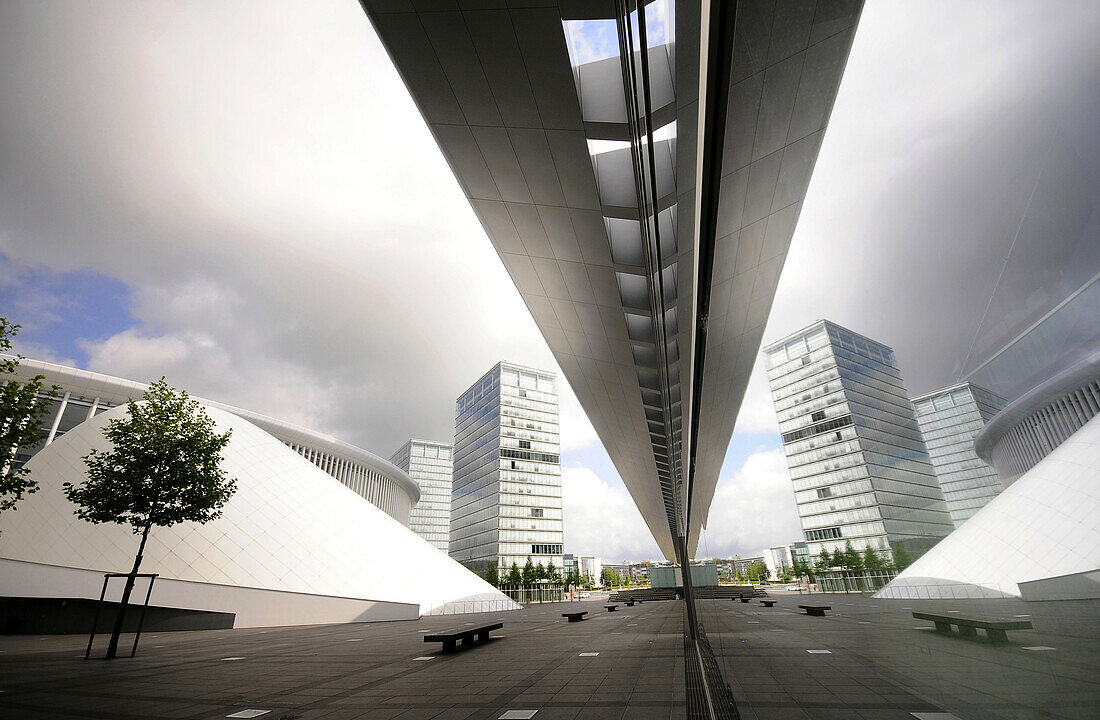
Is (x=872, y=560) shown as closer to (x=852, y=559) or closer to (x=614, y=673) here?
(x=852, y=559)

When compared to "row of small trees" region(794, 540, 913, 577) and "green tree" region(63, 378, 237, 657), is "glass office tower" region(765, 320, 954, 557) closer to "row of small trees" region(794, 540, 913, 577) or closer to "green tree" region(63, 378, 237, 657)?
"row of small trees" region(794, 540, 913, 577)

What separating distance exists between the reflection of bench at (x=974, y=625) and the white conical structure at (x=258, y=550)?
22345 mm

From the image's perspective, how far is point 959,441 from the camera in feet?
3.36

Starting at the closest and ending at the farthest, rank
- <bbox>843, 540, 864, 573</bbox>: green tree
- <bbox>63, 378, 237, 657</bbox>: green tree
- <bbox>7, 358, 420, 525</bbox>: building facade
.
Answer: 1. <bbox>843, 540, 864, 573</bbox>: green tree
2. <bbox>63, 378, 237, 657</bbox>: green tree
3. <bbox>7, 358, 420, 525</bbox>: building facade

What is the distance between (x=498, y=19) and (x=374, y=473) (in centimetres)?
5730

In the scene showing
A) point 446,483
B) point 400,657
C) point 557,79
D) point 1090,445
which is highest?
point 446,483

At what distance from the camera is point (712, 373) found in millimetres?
10367

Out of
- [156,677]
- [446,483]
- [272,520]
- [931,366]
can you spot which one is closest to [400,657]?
[156,677]

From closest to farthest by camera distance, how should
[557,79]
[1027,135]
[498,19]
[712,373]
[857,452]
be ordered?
[1027,135], [857,452], [498,19], [557,79], [712,373]

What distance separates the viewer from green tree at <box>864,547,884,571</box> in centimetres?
158

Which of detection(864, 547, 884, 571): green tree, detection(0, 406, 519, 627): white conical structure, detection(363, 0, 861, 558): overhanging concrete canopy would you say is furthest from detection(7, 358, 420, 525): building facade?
detection(864, 547, 884, 571): green tree

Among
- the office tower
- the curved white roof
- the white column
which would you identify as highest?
the office tower

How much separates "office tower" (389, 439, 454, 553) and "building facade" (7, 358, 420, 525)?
53269 millimetres

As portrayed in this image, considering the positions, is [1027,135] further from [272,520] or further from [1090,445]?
[272,520]
